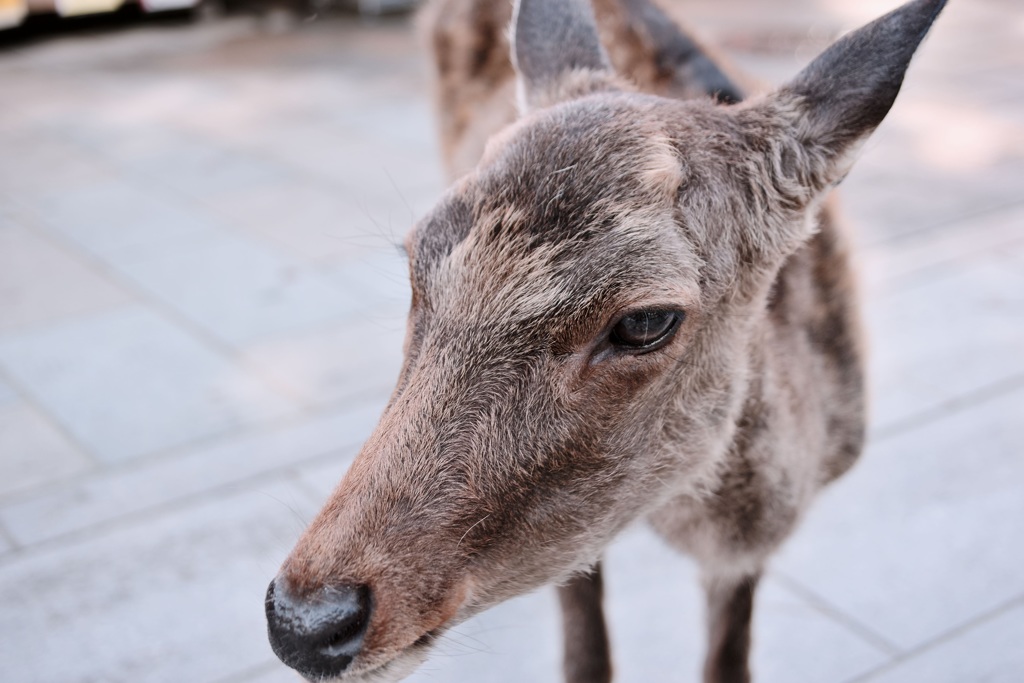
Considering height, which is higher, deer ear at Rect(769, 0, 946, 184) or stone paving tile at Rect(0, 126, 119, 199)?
deer ear at Rect(769, 0, 946, 184)

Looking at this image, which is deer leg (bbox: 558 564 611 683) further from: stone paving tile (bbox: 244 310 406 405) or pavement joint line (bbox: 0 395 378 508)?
stone paving tile (bbox: 244 310 406 405)

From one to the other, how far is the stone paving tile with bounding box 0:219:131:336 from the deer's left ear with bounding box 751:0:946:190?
537cm

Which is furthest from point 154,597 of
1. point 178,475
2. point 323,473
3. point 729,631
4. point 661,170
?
point 661,170

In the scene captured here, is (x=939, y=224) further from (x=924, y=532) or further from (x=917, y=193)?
(x=924, y=532)

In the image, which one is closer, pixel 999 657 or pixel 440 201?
pixel 440 201

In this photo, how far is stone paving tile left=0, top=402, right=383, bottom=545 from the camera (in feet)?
15.8

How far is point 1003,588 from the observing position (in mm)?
4465

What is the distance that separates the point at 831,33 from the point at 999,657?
11.6 m

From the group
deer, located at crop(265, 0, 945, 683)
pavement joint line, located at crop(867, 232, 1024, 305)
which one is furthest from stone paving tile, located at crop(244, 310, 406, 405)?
pavement joint line, located at crop(867, 232, 1024, 305)

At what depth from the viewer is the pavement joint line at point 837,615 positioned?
13.7 feet

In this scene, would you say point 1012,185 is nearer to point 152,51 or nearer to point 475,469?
point 475,469

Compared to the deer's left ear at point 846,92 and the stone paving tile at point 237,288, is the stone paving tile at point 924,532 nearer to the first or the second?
the deer's left ear at point 846,92

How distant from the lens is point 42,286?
7.19 metres

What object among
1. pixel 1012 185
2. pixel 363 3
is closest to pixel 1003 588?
pixel 1012 185
